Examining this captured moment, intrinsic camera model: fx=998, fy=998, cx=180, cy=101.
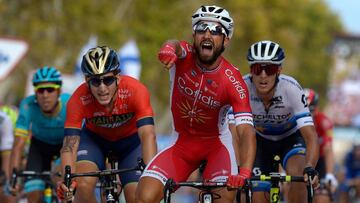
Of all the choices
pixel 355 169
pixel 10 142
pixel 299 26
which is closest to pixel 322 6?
pixel 299 26

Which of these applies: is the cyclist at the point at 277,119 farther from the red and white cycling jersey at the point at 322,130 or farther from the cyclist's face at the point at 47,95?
the red and white cycling jersey at the point at 322,130

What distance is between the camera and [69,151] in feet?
33.7

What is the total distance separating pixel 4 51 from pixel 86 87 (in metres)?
6.55

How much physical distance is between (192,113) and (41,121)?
3.50 metres

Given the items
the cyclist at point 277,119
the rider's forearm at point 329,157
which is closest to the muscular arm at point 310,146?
the cyclist at point 277,119

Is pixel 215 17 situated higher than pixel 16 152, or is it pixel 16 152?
pixel 215 17

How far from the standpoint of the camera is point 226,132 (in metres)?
10.4

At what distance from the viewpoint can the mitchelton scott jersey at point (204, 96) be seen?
32.4 feet

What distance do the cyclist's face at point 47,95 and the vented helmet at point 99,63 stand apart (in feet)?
8.57

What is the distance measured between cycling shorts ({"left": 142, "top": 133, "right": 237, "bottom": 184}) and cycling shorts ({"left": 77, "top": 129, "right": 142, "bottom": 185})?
28.4 inches

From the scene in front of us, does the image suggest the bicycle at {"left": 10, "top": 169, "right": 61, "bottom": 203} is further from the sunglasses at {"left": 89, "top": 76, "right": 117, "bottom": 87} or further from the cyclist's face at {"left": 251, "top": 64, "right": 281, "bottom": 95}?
the cyclist's face at {"left": 251, "top": 64, "right": 281, "bottom": 95}

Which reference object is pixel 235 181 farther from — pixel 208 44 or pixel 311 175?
pixel 208 44

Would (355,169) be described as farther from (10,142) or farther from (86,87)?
(86,87)

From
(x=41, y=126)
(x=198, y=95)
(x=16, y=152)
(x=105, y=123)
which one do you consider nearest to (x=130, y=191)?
(x=105, y=123)
